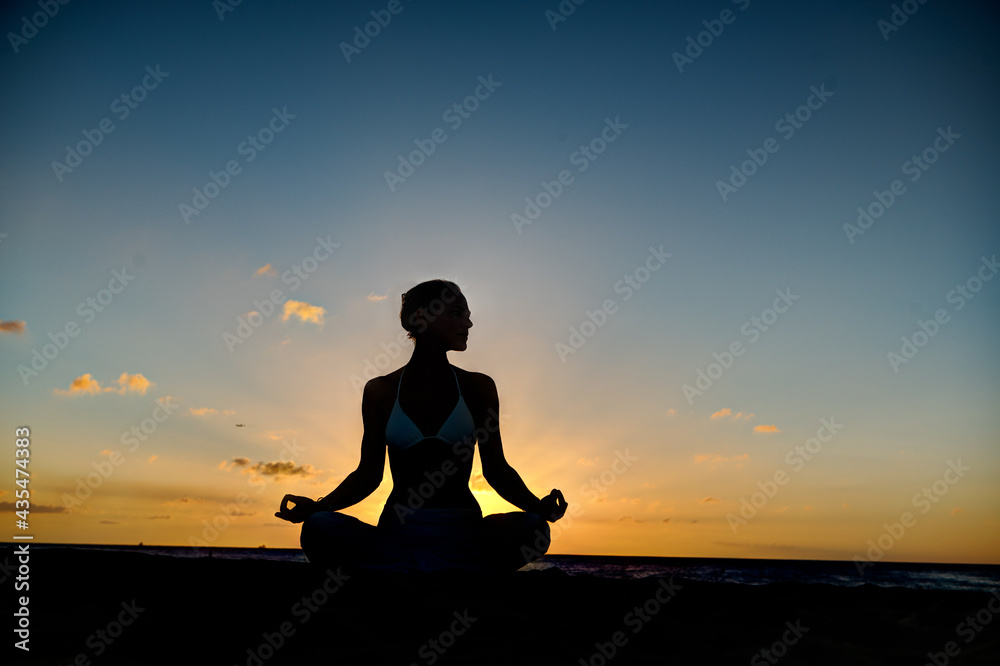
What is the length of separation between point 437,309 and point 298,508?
1858mm

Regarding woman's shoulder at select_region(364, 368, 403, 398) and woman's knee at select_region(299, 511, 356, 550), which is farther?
woman's shoulder at select_region(364, 368, 403, 398)

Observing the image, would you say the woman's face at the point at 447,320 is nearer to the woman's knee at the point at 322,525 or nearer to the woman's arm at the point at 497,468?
the woman's arm at the point at 497,468

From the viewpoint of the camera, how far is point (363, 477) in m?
5.24

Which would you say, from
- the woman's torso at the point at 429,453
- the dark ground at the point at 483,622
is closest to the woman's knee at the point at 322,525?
the dark ground at the point at 483,622

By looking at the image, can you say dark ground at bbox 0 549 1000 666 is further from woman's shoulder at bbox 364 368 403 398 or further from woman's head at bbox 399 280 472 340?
woman's head at bbox 399 280 472 340

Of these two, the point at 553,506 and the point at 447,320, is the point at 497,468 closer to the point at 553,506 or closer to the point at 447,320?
the point at 553,506

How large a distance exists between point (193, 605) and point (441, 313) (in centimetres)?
269

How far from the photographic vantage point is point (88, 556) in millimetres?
6633

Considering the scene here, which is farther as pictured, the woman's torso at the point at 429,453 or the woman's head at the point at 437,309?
the woman's head at the point at 437,309

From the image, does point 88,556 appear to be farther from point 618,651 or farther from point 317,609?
point 618,651

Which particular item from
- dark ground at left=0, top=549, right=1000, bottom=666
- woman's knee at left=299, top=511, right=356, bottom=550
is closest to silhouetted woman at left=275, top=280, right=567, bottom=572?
woman's knee at left=299, top=511, right=356, bottom=550

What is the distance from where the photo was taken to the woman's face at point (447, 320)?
538cm

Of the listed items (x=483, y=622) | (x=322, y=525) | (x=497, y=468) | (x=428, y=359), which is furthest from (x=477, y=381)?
(x=483, y=622)

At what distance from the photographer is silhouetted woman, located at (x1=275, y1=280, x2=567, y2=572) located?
4.78m
